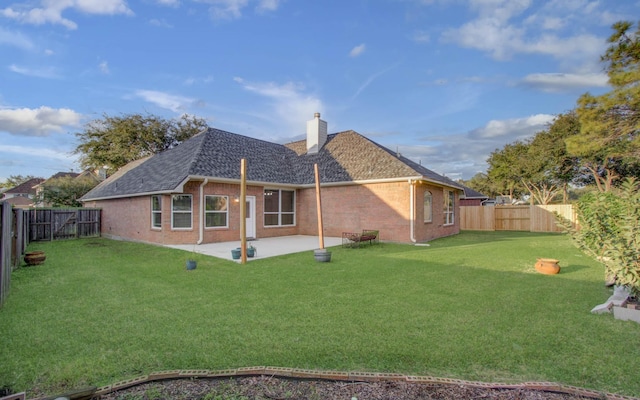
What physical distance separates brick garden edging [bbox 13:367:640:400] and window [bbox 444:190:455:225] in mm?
16502

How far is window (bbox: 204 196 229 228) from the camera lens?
566 inches

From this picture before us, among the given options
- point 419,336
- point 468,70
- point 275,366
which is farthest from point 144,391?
point 468,70

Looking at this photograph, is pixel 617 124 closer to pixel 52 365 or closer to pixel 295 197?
pixel 295 197

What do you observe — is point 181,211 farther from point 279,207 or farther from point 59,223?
point 59,223

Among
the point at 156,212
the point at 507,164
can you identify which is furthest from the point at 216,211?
the point at 507,164

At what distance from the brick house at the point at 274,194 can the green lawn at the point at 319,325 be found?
586cm

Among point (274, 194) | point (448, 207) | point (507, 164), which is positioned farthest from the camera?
point (507, 164)

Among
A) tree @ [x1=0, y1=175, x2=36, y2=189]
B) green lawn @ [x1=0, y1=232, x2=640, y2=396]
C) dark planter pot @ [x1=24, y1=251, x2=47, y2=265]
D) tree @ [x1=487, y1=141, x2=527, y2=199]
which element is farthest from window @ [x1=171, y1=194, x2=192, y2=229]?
tree @ [x1=0, y1=175, x2=36, y2=189]

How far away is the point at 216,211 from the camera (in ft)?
48.2

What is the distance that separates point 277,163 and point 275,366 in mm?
16267

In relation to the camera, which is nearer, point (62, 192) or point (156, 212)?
point (156, 212)

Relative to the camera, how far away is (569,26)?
11383mm

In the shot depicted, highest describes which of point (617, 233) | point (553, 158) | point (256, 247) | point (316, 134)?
point (316, 134)

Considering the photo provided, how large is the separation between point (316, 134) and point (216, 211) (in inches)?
335
